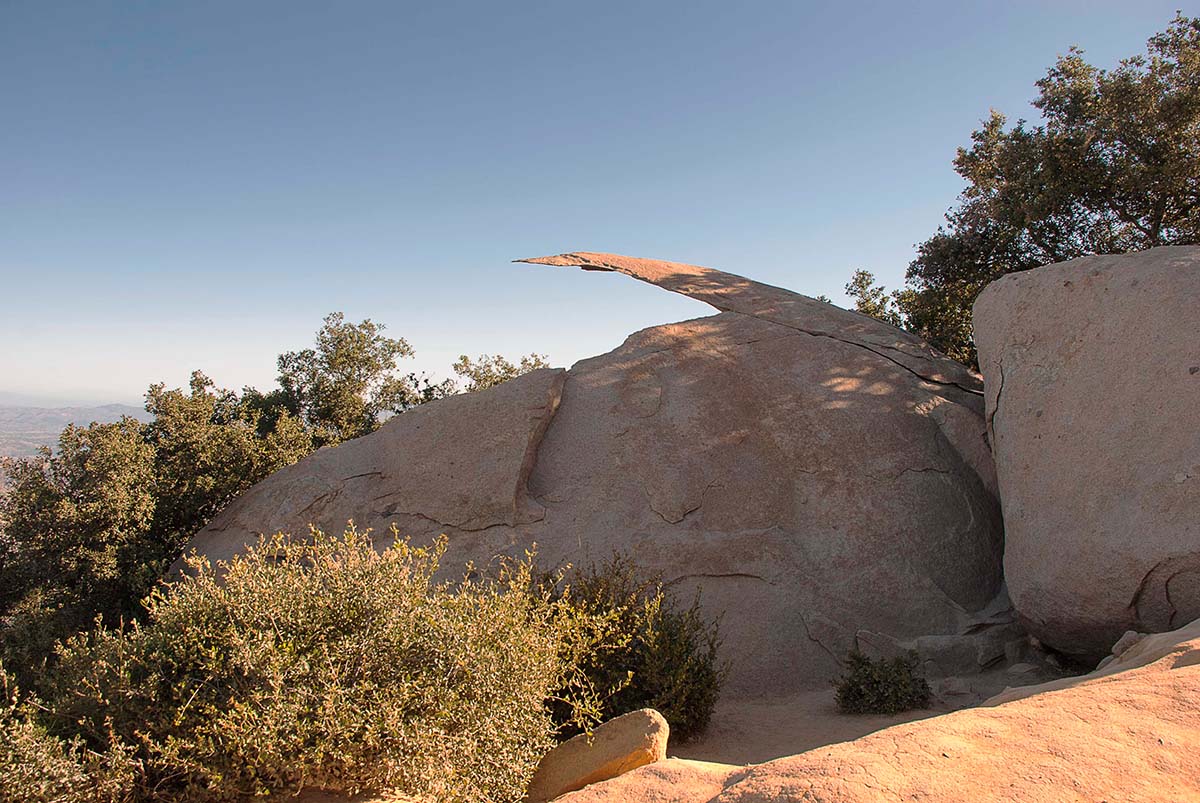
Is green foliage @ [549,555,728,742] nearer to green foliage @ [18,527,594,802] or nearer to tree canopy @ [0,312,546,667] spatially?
green foliage @ [18,527,594,802]

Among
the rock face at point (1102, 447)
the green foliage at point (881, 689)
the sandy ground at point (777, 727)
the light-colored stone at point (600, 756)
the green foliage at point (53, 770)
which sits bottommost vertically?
the sandy ground at point (777, 727)

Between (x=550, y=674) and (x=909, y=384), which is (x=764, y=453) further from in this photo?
(x=550, y=674)

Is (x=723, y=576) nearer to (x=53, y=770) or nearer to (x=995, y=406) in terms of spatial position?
(x=995, y=406)

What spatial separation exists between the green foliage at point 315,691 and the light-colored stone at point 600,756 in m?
0.19

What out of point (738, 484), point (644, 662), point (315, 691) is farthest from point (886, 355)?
point (315, 691)

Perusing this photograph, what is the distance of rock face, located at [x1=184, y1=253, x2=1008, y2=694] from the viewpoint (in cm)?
837

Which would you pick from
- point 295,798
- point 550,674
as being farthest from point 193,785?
point 550,674

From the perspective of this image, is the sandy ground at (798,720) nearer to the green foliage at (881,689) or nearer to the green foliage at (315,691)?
the green foliage at (881,689)

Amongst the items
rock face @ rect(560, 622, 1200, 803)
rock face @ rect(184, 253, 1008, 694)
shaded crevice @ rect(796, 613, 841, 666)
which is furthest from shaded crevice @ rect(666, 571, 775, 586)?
rock face @ rect(560, 622, 1200, 803)

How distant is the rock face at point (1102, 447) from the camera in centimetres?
644

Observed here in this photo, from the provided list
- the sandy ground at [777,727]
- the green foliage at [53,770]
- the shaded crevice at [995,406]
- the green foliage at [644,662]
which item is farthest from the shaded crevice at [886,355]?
the green foliage at [53,770]

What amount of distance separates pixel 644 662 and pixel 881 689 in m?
2.27

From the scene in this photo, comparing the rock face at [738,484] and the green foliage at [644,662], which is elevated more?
the rock face at [738,484]

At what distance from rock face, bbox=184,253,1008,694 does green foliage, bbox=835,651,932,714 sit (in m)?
0.78
